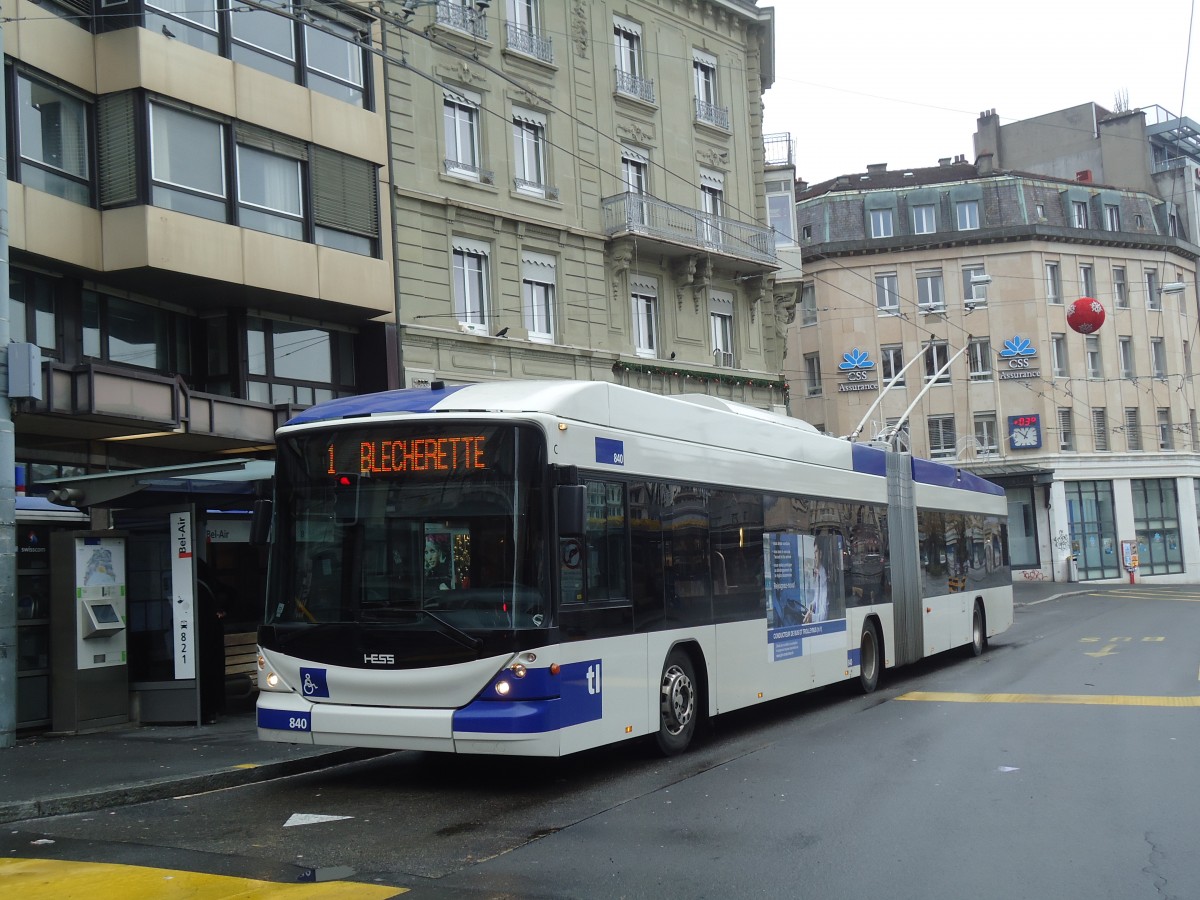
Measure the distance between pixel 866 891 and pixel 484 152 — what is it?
2051 cm

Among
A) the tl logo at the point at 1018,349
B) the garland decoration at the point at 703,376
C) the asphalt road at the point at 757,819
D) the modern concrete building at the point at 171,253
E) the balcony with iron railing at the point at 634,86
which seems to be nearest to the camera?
the asphalt road at the point at 757,819

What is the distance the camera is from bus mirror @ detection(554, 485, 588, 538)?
8809 millimetres

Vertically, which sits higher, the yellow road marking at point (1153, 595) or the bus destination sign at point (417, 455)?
the bus destination sign at point (417, 455)

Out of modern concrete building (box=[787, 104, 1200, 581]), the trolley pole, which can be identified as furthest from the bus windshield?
modern concrete building (box=[787, 104, 1200, 581])

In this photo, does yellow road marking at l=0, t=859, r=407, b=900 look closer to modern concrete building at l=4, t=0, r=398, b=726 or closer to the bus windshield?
the bus windshield

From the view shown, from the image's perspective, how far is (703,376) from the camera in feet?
97.4

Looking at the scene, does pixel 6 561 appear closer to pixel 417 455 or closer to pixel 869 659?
pixel 417 455

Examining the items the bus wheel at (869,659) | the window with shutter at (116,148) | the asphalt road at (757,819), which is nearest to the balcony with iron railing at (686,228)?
the window with shutter at (116,148)

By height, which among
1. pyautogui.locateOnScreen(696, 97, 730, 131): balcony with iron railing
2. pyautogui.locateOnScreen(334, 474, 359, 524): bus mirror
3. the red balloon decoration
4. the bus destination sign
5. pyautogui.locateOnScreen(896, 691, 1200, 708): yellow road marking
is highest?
pyautogui.locateOnScreen(696, 97, 730, 131): balcony with iron railing

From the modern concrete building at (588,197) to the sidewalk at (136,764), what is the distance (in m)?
10.7

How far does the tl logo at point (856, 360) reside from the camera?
53219mm

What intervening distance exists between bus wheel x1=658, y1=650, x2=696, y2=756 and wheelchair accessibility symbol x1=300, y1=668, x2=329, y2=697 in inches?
111

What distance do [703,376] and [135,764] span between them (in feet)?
67.7

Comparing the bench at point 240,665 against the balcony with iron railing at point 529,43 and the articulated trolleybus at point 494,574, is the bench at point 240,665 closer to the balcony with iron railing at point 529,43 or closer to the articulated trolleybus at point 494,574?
the articulated trolleybus at point 494,574
